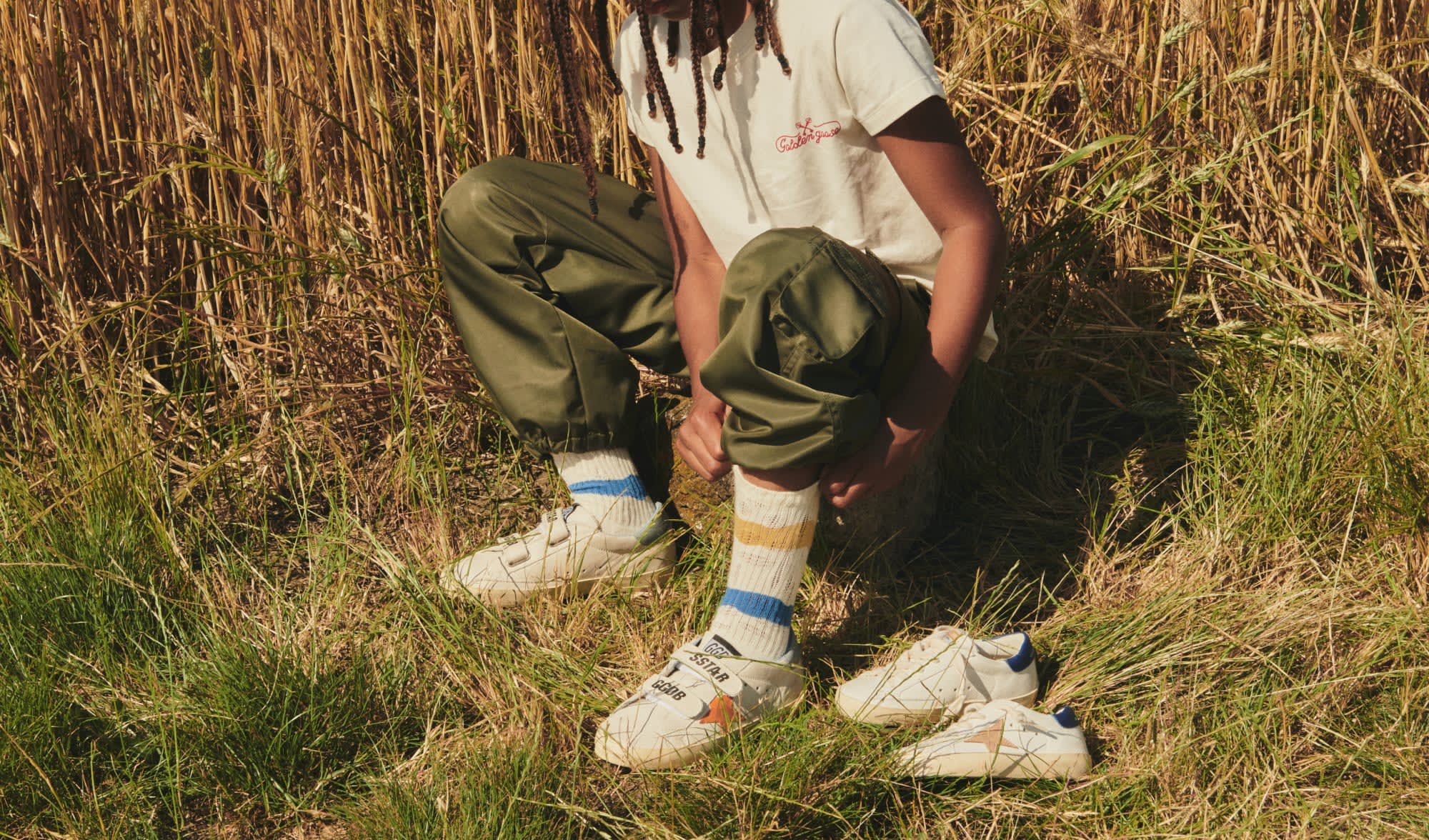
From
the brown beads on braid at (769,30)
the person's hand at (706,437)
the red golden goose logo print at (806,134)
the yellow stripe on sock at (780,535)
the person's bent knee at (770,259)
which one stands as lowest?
the yellow stripe on sock at (780,535)

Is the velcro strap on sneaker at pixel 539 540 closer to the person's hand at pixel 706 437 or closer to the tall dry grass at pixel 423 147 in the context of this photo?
the person's hand at pixel 706 437

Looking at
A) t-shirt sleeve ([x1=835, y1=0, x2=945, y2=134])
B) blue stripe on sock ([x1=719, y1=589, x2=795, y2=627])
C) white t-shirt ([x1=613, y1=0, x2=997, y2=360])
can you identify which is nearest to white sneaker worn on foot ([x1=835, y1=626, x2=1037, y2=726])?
blue stripe on sock ([x1=719, y1=589, x2=795, y2=627])

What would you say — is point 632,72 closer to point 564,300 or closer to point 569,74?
point 569,74

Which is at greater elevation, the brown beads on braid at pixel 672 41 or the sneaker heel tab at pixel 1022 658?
the brown beads on braid at pixel 672 41

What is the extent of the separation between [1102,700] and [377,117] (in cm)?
125

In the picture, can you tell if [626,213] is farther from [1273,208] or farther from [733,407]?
[1273,208]

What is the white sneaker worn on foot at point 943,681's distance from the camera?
1.32 meters

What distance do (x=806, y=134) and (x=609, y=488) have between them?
0.52 m

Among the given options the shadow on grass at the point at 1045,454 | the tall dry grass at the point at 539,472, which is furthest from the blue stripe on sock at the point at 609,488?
the shadow on grass at the point at 1045,454

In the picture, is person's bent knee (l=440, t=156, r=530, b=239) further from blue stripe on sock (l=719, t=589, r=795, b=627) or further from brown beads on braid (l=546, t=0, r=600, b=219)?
blue stripe on sock (l=719, t=589, r=795, b=627)

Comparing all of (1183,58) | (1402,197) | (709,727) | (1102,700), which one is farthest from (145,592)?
(1402,197)

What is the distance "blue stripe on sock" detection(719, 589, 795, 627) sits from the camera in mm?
1386

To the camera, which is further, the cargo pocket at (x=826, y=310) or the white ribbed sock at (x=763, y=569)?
the white ribbed sock at (x=763, y=569)

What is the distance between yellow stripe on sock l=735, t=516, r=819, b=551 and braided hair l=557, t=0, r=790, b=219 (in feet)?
1.47
